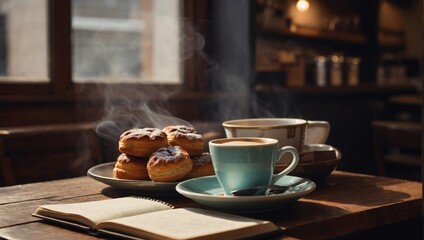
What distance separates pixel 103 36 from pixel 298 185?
105 inches

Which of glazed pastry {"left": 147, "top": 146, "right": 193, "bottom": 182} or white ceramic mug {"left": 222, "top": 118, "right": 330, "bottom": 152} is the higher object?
white ceramic mug {"left": 222, "top": 118, "right": 330, "bottom": 152}

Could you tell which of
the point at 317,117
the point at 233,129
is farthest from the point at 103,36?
the point at 233,129

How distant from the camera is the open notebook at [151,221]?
91 cm

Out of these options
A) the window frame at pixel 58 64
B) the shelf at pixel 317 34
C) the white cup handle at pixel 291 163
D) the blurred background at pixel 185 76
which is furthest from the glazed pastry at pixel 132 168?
the shelf at pixel 317 34

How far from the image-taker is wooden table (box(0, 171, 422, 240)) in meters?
1.03

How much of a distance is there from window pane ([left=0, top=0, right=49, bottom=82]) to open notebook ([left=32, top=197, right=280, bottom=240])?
207cm

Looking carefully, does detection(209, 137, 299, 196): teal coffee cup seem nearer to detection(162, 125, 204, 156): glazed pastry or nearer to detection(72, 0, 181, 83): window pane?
detection(162, 125, 204, 156): glazed pastry

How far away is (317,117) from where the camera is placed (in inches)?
170

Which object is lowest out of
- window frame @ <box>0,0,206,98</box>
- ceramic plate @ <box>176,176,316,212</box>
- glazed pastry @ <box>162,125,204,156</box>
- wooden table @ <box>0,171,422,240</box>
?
wooden table @ <box>0,171,422,240</box>

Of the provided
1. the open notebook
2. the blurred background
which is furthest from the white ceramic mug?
the blurred background

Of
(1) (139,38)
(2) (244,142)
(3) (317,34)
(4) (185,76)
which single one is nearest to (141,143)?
(2) (244,142)

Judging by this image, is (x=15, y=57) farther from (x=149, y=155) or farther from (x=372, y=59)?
(x=372, y=59)

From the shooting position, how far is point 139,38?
12.3 ft

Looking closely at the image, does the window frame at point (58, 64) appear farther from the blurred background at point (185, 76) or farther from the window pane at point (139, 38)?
the window pane at point (139, 38)
